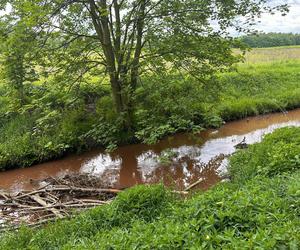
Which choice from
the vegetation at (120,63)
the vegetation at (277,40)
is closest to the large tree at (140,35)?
the vegetation at (120,63)

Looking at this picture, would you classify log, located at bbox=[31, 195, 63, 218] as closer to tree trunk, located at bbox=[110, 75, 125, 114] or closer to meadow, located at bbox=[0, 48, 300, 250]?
meadow, located at bbox=[0, 48, 300, 250]

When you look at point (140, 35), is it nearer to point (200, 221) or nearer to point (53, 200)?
point (53, 200)

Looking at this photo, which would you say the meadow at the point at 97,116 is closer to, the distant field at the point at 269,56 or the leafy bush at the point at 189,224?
the leafy bush at the point at 189,224

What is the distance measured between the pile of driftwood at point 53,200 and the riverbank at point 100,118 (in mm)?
1205

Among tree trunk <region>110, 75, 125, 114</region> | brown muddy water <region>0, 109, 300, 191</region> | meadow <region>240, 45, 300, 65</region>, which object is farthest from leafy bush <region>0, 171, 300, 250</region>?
meadow <region>240, 45, 300, 65</region>

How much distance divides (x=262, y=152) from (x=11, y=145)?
21.0 feet

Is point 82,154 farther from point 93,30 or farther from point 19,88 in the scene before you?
point 93,30

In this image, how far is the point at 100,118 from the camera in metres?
10.0

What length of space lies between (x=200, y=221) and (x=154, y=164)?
5196mm

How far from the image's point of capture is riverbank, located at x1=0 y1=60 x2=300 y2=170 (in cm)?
877

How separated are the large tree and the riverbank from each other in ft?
1.64

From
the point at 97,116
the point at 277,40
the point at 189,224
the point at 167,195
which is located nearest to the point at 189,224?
the point at 189,224

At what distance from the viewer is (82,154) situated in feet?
33.0

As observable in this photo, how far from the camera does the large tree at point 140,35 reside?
8.74m
